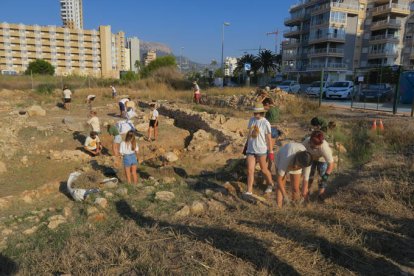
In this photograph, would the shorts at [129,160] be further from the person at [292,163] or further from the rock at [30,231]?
the person at [292,163]

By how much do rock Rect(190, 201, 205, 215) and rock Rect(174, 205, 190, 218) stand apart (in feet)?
0.24

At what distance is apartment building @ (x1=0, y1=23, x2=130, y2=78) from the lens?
268 feet

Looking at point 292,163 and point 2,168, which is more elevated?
point 292,163

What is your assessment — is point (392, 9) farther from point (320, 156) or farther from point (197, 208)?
point (197, 208)

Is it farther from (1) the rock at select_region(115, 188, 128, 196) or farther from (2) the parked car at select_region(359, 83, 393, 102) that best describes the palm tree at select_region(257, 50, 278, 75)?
(1) the rock at select_region(115, 188, 128, 196)

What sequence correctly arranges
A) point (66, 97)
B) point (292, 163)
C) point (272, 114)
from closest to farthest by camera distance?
point (292, 163), point (272, 114), point (66, 97)

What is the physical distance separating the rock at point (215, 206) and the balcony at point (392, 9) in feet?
189

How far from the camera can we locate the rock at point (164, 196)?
5230mm

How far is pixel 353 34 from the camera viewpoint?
5262 centimetres

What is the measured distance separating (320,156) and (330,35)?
51.2 metres

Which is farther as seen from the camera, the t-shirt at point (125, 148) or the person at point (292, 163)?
the t-shirt at point (125, 148)

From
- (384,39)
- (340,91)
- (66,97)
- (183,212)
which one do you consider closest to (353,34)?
(384,39)

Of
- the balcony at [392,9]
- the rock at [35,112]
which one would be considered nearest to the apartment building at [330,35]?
the balcony at [392,9]

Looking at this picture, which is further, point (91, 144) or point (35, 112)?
point (35, 112)
